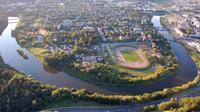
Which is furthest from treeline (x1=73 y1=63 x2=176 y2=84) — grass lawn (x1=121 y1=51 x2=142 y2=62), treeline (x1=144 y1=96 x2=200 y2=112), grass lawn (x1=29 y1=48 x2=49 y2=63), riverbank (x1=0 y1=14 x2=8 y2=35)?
riverbank (x1=0 y1=14 x2=8 y2=35)

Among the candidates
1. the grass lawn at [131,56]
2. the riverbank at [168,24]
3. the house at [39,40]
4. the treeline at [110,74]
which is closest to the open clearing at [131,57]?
the grass lawn at [131,56]

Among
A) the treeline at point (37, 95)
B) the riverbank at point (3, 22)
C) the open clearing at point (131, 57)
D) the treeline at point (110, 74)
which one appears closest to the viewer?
the treeline at point (37, 95)

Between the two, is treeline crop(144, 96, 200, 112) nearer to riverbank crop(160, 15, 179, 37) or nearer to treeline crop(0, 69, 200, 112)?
treeline crop(0, 69, 200, 112)

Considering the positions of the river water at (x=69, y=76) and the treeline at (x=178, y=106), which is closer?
the treeline at (x=178, y=106)

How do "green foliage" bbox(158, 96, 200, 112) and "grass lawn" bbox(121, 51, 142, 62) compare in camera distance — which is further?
"grass lawn" bbox(121, 51, 142, 62)

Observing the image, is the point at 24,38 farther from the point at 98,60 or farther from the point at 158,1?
the point at 158,1

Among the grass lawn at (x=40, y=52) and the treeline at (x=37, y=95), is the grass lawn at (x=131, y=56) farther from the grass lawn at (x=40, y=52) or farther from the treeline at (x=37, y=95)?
the grass lawn at (x=40, y=52)

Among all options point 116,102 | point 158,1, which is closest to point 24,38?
point 116,102
